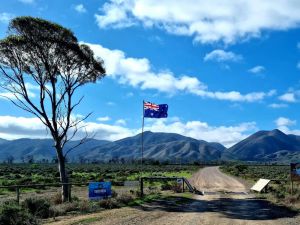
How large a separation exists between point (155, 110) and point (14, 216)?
1850cm

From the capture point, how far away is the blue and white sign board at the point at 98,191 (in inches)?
1037

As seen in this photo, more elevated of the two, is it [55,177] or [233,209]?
[55,177]

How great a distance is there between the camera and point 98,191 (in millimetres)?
26641

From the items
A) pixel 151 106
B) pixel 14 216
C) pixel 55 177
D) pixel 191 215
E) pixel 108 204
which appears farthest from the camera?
pixel 55 177

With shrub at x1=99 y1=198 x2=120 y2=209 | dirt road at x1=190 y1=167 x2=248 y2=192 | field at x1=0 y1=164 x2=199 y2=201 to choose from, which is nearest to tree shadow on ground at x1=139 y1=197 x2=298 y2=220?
shrub at x1=99 y1=198 x2=120 y2=209

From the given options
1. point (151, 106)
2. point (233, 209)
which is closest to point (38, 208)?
point (233, 209)

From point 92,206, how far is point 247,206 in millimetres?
8538

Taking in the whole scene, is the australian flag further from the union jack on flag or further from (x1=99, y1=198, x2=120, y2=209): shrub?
(x1=99, y1=198, x2=120, y2=209): shrub

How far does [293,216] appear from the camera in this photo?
20.7m

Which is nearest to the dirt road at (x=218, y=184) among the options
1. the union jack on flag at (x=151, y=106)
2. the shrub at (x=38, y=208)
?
the union jack on flag at (x=151, y=106)

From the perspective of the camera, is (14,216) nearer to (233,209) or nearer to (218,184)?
(233,209)

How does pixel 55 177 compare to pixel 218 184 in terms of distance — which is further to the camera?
pixel 55 177

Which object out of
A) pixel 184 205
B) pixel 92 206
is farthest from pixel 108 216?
pixel 184 205

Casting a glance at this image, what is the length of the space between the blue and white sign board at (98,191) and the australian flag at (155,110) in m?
8.81
